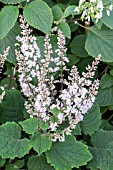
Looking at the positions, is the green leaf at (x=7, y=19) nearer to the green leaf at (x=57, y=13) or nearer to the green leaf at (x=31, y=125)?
the green leaf at (x=57, y=13)

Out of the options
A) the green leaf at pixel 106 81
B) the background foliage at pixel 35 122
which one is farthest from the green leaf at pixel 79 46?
the green leaf at pixel 106 81

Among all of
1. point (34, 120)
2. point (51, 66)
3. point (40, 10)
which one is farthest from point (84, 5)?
point (34, 120)

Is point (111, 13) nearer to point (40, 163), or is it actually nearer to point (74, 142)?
point (74, 142)

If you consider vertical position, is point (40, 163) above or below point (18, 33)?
below

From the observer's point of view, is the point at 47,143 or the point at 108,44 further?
the point at 108,44

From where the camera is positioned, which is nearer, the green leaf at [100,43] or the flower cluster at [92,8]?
the flower cluster at [92,8]

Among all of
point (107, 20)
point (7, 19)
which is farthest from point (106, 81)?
point (7, 19)

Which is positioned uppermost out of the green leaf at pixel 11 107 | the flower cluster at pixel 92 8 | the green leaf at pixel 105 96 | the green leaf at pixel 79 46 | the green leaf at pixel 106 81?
the green leaf at pixel 79 46
